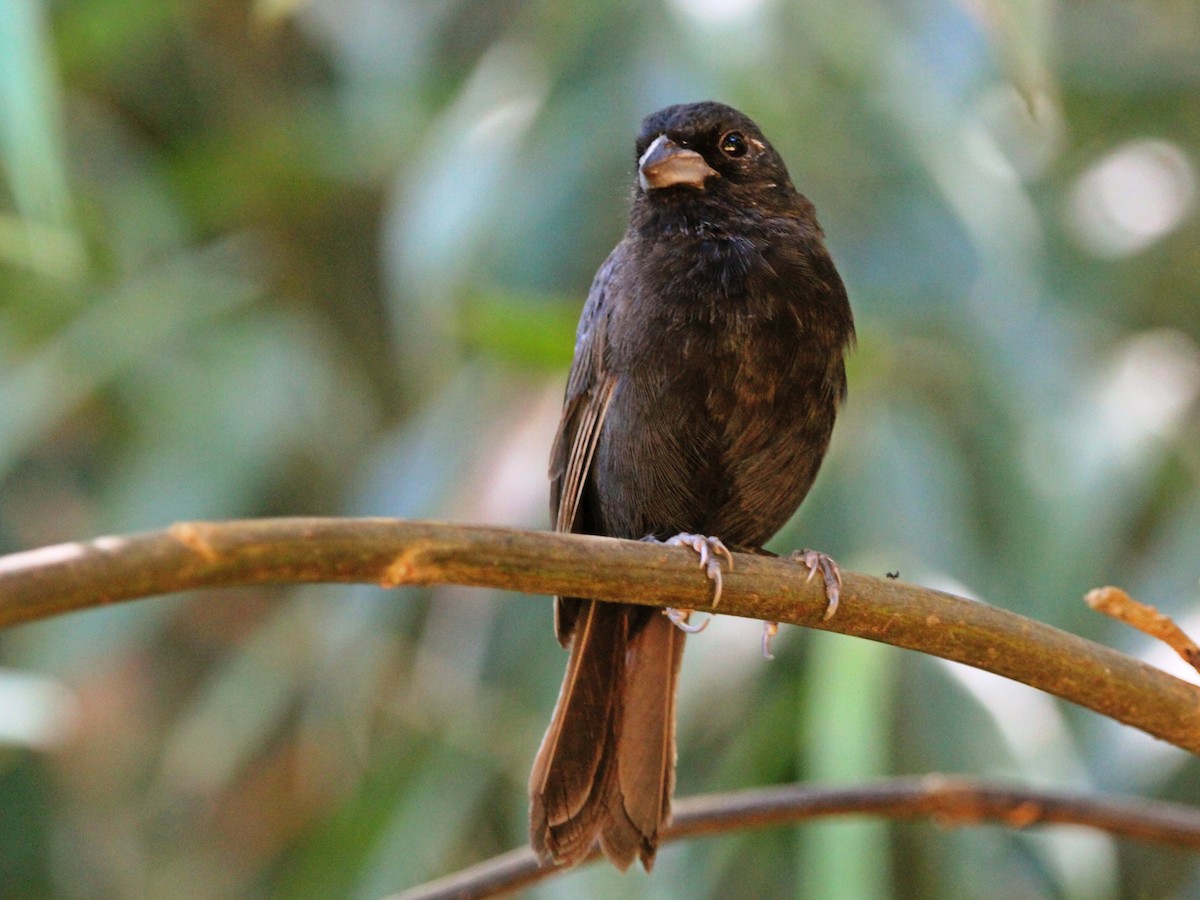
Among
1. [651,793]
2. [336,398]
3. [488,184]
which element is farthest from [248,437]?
[651,793]

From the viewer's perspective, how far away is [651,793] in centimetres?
260

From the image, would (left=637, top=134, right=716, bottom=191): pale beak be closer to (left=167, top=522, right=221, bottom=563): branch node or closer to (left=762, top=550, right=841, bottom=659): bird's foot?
(left=762, top=550, right=841, bottom=659): bird's foot

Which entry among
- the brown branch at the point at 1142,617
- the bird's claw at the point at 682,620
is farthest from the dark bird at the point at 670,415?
the brown branch at the point at 1142,617

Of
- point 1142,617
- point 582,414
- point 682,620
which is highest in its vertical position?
point 582,414

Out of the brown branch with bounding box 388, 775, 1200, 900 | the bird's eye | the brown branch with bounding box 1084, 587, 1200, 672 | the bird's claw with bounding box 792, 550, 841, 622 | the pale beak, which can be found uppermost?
the bird's eye

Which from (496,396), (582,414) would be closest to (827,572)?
(582,414)

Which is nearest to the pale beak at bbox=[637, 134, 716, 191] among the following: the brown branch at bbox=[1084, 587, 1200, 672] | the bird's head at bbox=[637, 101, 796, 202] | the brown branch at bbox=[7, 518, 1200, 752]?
the bird's head at bbox=[637, 101, 796, 202]

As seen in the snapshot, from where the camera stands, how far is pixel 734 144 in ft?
9.97

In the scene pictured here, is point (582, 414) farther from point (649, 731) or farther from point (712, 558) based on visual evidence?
point (712, 558)

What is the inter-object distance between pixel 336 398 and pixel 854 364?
6.03ft

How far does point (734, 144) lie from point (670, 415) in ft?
2.19

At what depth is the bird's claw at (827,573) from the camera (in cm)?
188

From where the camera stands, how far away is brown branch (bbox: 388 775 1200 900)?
226 centimetres

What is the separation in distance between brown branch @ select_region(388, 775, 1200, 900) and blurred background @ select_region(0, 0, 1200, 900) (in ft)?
2.53
